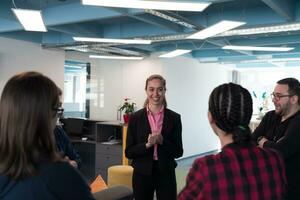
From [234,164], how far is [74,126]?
5.79 m

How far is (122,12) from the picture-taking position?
166 inches

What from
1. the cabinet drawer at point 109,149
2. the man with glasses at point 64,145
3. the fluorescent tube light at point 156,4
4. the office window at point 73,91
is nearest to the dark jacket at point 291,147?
the fluorescent tube light at point 156,4

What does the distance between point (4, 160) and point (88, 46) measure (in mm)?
5639

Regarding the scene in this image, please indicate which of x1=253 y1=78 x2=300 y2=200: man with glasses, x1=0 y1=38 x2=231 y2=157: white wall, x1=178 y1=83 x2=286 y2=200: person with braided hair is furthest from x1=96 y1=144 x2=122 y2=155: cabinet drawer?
x1=178 y1=83 x2=286 y2=200: person with braided hair

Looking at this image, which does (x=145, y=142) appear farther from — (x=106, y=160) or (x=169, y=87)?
(x=169, y=87)

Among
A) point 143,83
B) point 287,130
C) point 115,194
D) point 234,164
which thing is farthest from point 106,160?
point 234,164

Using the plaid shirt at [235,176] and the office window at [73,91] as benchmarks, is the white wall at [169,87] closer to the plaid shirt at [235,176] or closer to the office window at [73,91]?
the office window at [73,91]

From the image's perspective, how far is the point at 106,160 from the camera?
20.2 feet

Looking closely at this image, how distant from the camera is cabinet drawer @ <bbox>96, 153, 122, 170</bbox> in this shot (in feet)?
19.8

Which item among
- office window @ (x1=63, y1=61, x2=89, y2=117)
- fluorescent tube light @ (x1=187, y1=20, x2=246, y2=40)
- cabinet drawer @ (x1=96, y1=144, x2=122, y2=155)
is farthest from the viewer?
office window @ (x1=63, y1=61, x2=89, y2=117)

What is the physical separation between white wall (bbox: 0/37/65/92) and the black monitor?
1.22 metres

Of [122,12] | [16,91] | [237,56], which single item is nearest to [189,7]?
[122,12]

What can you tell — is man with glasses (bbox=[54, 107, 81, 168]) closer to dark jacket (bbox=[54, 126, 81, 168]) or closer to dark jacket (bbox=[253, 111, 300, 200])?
dark jacket (bbox=[54, 126, 81, 168])

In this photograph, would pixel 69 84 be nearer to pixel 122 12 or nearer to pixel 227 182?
pixel 122 12
